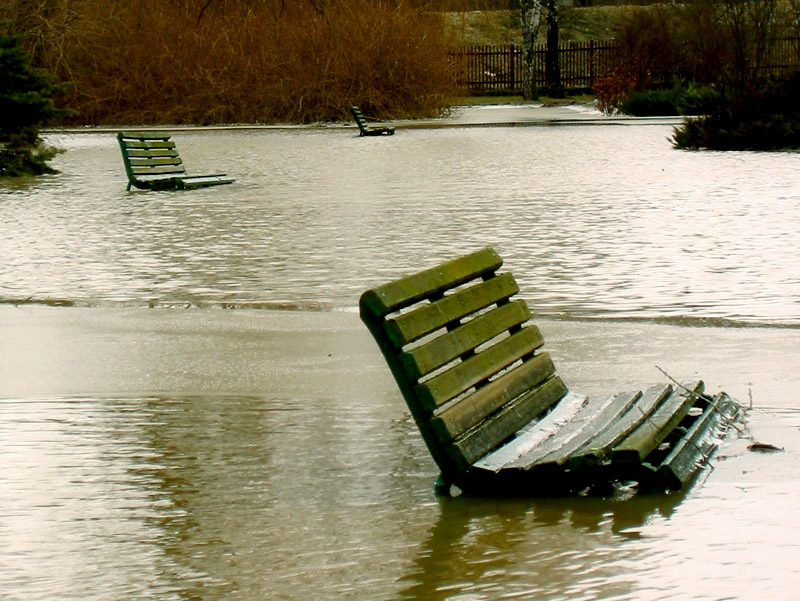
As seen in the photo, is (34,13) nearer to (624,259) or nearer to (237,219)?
(237,219)

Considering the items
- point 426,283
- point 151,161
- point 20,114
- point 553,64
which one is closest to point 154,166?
point 151,161

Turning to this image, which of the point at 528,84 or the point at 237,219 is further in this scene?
the point at 528,84

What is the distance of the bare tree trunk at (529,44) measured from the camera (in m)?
55.2

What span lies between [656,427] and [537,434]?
0.46m

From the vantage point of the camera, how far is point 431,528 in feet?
16.8

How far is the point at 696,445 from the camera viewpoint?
231 inches

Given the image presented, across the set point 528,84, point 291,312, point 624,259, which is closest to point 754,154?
point 624,259

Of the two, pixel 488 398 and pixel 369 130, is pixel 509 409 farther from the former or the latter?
pixel 369 130

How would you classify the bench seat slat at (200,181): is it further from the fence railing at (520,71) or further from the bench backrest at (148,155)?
the fence railing at (520,71)

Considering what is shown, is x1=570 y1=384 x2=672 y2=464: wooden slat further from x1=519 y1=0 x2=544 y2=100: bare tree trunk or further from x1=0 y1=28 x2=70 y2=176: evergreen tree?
x1=519 y1=0 x2=544 y2=100: bare tree trunk

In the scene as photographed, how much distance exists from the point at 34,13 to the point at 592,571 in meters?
38.6

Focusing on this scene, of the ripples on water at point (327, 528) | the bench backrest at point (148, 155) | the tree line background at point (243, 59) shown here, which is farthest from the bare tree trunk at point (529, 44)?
the ripples on water at point (327, 528)

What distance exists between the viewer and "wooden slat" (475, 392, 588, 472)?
5.57 m

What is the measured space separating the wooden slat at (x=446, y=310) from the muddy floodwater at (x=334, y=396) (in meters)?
0.59
